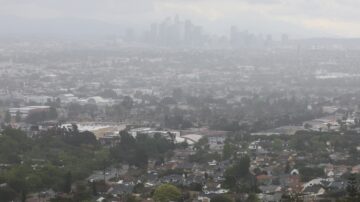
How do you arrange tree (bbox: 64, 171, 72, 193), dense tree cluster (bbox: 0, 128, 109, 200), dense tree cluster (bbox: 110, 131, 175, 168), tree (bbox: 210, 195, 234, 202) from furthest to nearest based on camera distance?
dense tree cluster (bbox: 110, 131, 175, 168) → dense tree cluster (bbox: 0, 128, 109, 200) → tree (bbox: 64, 171, 72, 193) → tree (bbox: 210, 195, 234, 202)

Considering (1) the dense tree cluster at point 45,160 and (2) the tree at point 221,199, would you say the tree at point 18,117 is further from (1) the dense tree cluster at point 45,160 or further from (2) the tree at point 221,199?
(2) the tree at point 221,199

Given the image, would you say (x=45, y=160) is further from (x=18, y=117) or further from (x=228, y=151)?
(x=18, y=117)

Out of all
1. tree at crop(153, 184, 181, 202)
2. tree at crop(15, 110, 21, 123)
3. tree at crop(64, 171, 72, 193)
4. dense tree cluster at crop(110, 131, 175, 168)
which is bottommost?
tree at crop(15, 110, 21, 123)

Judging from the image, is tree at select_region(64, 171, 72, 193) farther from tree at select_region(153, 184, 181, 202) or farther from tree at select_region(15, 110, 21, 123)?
tree at select_region(15, 110, 21, 123)

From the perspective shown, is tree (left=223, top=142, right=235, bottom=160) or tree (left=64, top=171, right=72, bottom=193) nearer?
tree (left=64, top=171, right=72, bottom=193)

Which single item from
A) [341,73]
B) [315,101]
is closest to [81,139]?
[315,101]

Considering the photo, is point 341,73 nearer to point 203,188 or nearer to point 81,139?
point 81,139

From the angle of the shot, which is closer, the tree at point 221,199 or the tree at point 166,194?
the tree at point 221,199

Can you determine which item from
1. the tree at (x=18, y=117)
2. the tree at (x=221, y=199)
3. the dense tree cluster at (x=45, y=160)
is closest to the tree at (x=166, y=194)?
the tree at (x=221, y=199)

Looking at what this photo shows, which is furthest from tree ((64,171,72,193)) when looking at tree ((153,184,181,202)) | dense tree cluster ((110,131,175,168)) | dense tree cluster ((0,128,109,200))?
dense tree cluster ((110,131,175,168))

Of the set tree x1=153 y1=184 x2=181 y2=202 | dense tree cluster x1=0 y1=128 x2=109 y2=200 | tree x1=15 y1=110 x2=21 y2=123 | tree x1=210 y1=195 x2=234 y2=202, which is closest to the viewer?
tree x1=210 y1=195 x2=234 y2=202
